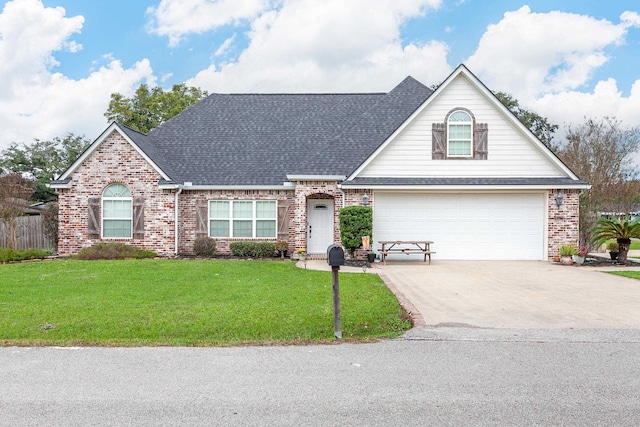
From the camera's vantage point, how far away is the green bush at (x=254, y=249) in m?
18.2

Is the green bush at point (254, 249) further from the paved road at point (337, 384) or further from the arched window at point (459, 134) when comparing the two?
the paved road at point (337, 384)

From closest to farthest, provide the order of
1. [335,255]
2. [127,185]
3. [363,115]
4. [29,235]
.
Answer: [335,255] → [127,185] → [29,235] → [363,115]

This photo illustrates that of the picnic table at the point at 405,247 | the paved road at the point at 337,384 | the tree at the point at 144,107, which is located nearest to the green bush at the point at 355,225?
the picnic table at the point at 405,247

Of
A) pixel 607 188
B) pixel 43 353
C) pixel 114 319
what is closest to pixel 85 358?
pixel 43 353

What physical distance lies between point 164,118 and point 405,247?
2561cm

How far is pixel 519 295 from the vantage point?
10164 mm

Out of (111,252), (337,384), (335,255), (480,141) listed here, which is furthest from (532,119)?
(337,384)

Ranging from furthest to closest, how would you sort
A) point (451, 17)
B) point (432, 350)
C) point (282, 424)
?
point (451, 17) → point (432, 350) → point (282, 424)

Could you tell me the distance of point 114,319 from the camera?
739cm

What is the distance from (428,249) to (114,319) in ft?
38.0

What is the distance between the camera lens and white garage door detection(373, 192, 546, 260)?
17.6 metres

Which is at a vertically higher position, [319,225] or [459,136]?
[459,136]

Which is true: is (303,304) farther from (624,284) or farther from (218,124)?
(218,124)

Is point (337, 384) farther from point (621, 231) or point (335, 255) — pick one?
point (621, 231)
